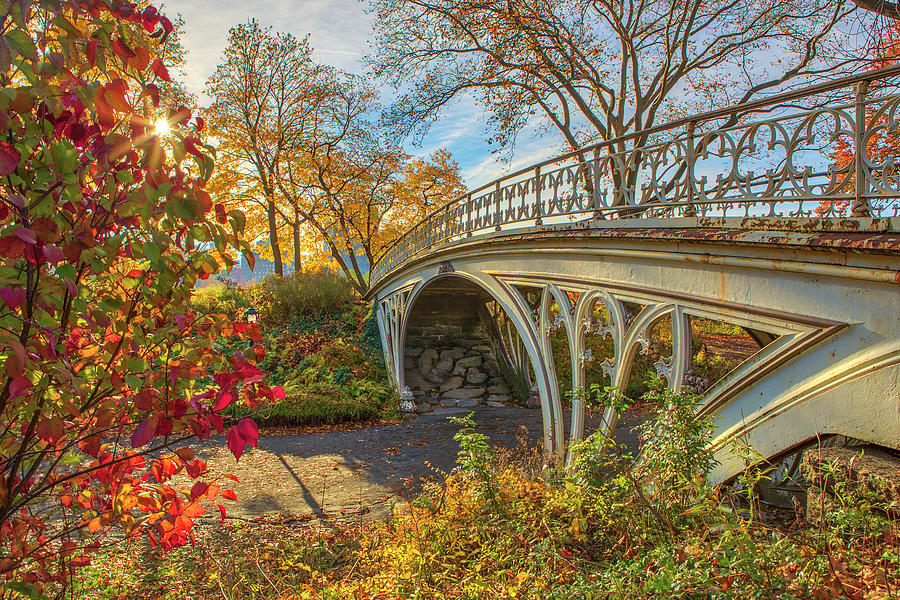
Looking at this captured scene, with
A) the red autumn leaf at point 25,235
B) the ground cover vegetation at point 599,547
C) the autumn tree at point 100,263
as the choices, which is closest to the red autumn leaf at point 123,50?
the autumn tree at point 100,263

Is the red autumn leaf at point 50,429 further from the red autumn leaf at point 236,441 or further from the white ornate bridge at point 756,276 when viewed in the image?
the white ornate bridge at point 756,276

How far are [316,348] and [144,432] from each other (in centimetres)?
1585

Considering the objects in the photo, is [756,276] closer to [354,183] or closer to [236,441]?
[236,441]

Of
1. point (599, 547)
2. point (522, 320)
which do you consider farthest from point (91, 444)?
point (522, 320)

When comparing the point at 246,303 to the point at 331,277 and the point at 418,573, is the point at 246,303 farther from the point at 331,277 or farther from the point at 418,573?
the point at 418,573

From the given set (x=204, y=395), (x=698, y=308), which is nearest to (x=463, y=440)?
(x=698, y=308)

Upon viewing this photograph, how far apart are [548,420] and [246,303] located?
1480 cm

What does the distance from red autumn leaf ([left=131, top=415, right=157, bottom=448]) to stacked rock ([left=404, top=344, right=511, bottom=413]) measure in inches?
573

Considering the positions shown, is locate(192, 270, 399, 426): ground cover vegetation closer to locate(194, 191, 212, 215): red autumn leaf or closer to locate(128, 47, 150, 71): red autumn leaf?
locate(128, 47, 150, 71): red autumn leaf

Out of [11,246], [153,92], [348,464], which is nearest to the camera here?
[11,246]

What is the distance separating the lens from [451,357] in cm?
1816

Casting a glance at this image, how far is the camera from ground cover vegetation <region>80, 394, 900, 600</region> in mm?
2379

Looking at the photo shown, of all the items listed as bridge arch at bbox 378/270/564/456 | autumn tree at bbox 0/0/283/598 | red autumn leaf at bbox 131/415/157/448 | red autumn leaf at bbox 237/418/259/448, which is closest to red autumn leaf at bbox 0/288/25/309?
autumn tree at bbox 0/0/283/598

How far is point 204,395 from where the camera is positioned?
2.01m
